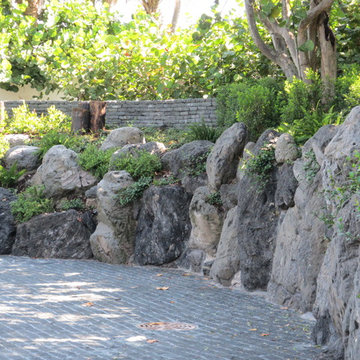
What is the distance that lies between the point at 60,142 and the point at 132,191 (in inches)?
170

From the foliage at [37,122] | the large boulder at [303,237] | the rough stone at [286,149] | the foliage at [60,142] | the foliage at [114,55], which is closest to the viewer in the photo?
the large boulder at [303,237]

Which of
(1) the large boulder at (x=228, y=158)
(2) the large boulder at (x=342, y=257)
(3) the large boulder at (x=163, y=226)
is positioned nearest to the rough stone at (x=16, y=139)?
(3) the large boulder at (x=163, y=226)

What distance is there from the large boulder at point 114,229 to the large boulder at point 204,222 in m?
1.48

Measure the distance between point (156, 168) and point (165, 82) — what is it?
5.82m

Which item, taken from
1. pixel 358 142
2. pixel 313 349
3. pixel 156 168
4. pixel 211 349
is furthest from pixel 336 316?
pixel 156 168

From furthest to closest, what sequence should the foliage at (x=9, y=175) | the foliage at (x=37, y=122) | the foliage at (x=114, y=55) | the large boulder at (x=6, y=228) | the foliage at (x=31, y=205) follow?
the foliage at (x=37, y=122) → the foliage at (x=114, y=55) → the foliage at (x=9, y=175) → the foliage at (x=31, y=205) → the large boulder at (x=6, y=228)

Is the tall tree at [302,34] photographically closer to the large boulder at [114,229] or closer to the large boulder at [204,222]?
the large boulder at [204,222]

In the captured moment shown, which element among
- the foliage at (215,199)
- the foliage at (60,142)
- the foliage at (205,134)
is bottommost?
the foliage at (215,199)

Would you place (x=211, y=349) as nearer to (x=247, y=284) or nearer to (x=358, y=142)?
(x=358, y=142)

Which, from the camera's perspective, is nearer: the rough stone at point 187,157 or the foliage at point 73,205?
the rough stone at point 187,157

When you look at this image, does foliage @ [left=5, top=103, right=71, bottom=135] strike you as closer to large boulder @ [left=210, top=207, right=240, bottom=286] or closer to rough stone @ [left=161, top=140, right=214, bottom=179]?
rough stone @ [left=161, top=140, right=214, bottom=179]

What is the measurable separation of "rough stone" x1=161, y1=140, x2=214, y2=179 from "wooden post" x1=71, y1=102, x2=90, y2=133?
14.9ft

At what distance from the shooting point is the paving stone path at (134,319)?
22.2ft

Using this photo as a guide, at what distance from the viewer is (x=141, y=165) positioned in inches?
528
